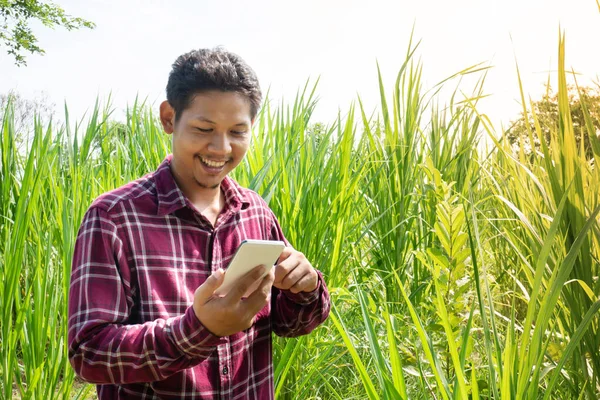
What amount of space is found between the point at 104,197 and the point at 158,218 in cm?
11

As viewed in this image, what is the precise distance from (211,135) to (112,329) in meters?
0.42

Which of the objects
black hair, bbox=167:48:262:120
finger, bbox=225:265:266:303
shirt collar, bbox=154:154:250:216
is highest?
black hair, bbox=167:48:262:120

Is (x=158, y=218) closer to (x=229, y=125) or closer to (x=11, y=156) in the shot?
(x=229, y=125)

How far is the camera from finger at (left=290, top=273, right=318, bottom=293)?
132 cm

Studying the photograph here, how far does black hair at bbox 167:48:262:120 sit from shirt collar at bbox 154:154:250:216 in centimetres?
12

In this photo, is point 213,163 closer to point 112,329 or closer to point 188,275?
point 188,275

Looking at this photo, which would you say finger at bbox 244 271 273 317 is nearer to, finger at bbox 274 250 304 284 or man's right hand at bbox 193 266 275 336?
man's right hand at bbox 193 266 275 336

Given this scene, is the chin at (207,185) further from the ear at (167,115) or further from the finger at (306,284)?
the finger at (306,284)

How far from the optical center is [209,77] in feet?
4.40

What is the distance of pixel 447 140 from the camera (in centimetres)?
312

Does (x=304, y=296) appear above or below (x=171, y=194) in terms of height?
below

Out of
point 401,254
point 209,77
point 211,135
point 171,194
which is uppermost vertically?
point 209,77

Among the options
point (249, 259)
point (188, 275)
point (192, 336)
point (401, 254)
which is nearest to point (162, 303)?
point (188, 275)

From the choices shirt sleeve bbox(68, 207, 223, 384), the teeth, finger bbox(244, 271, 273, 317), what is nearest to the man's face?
the teeth
